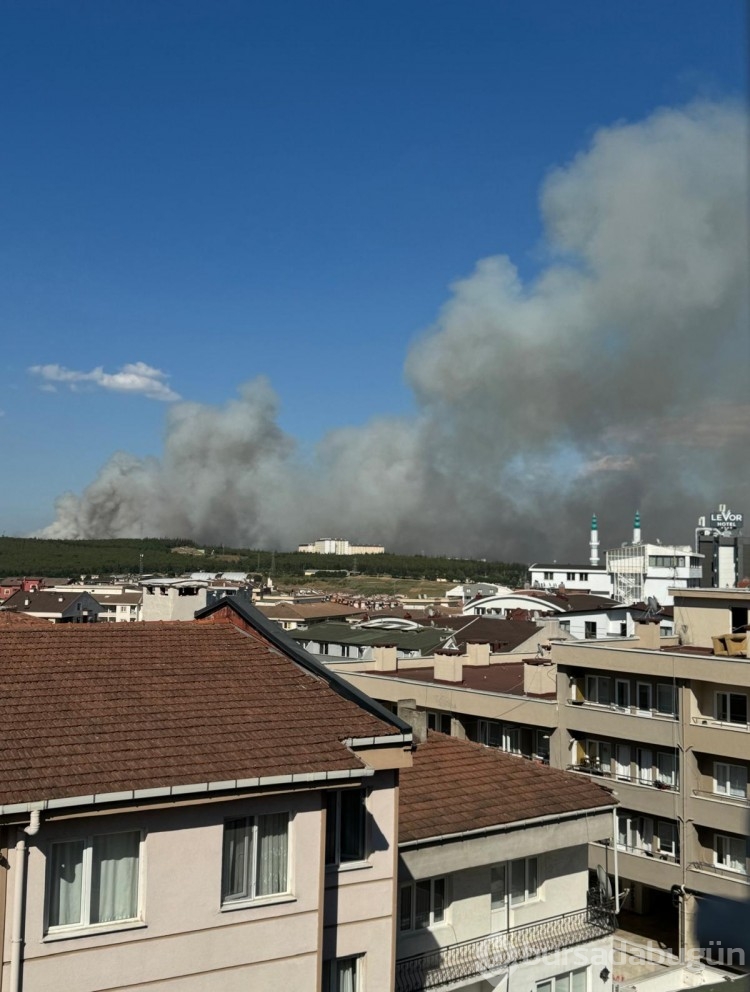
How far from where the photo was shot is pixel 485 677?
29.5 meters

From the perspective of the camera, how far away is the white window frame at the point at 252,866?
6879 millimetres

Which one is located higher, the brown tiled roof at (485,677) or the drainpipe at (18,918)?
the drainpipe at (18,918)

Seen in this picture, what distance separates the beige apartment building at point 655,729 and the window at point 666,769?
1.2 inches

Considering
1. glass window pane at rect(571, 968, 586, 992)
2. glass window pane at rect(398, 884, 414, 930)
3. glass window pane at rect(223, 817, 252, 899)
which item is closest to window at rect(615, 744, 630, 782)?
glass window pane at rect(571, 968, 586, 992)

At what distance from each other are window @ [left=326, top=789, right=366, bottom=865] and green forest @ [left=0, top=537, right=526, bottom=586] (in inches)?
5061

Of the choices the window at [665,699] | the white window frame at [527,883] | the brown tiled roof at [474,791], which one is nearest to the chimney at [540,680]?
the window at [665,699]

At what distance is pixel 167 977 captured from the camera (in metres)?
6.55

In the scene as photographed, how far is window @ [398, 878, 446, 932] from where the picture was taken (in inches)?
379

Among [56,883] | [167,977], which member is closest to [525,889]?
[167,977]

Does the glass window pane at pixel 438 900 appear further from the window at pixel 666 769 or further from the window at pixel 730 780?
the window at pixel 666 769

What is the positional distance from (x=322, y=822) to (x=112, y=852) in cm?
158

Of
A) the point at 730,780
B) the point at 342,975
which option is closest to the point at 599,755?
the point at 730,780

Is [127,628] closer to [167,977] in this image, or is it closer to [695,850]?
[167,977]

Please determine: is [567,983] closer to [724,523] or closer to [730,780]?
[730,780]
